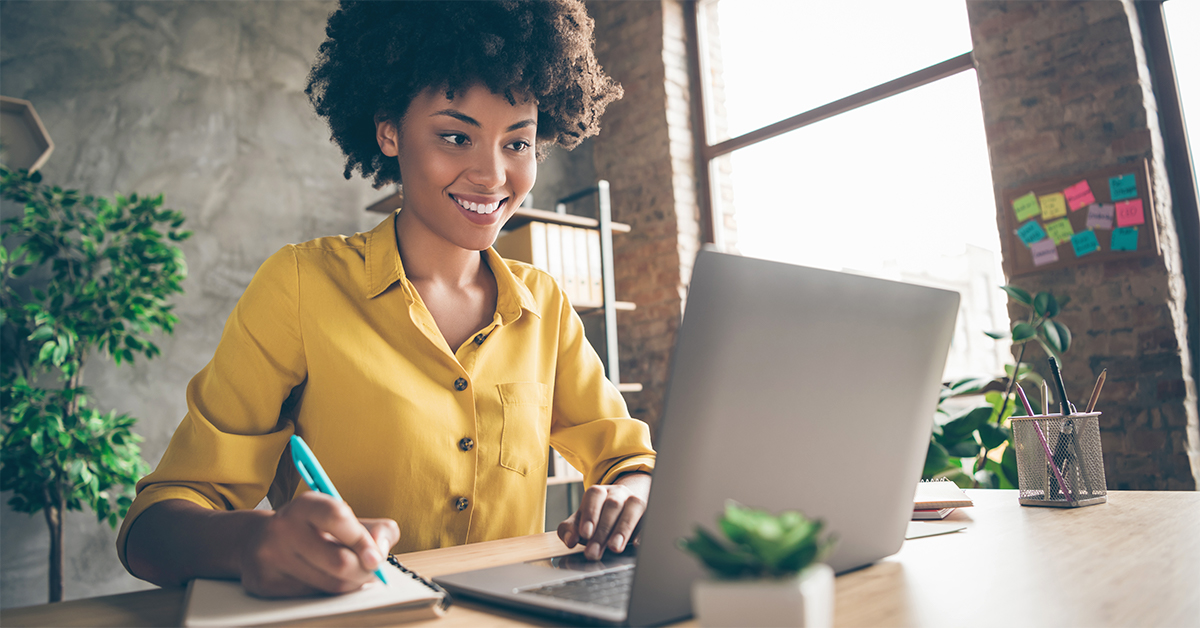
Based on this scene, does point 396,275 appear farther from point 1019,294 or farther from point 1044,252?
point 1044,252

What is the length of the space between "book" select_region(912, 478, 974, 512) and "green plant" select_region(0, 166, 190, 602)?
2.41m

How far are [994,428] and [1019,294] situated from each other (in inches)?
19.0

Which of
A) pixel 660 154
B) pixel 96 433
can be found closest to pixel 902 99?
pixel 660 154

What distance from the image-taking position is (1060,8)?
8.53 ft

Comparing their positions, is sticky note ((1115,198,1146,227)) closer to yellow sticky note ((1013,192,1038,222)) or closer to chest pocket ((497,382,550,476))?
yellow sticky note ((1013,192,1038,222))

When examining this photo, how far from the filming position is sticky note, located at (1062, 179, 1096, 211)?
252 cm

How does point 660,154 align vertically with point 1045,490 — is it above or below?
above

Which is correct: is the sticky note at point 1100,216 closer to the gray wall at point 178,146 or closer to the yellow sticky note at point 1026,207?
the yellow sticky note at point 1026,207

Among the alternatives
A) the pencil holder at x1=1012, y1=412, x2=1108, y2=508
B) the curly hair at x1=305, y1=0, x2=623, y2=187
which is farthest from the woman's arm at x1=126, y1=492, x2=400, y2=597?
the pencil holder at x1=1012, y1=412, x2=1108, y2=508

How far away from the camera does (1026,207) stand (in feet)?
8.76

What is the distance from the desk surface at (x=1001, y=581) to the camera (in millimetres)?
506

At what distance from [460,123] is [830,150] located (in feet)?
9.21

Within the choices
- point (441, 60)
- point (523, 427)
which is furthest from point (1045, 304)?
point (441, 60)

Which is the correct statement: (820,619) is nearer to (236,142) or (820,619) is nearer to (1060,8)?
(1060,8)
